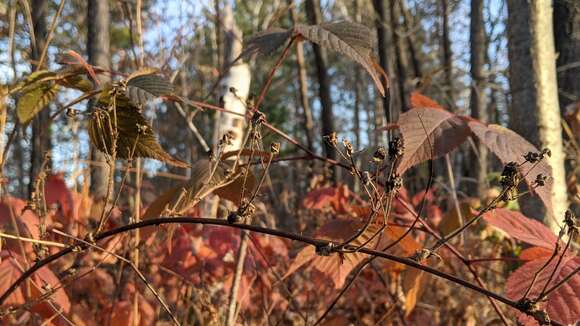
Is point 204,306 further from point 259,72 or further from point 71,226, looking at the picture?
point 259,72

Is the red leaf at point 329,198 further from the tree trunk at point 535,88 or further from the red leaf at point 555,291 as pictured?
the red leaf at point 555,291

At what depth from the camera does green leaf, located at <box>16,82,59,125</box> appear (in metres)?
0.86

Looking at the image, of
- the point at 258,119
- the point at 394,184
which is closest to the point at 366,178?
the point at 394,184

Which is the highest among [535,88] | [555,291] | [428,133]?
[535,88]

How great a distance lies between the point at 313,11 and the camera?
3963 millimetres

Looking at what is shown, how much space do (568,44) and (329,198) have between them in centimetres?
190

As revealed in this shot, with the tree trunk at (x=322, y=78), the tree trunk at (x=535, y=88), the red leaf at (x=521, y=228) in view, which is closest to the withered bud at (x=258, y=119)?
the red leaf at (x=521, y=228)

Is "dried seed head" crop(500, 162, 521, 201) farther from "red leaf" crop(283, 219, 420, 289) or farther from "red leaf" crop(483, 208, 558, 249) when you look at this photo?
"red leaf" crop(283, 219, 420, 289)

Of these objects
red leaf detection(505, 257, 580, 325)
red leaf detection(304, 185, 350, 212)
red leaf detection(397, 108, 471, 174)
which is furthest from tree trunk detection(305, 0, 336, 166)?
red leaf detection(505, 257, 580, 325)

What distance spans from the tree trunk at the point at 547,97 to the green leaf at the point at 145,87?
81 cm

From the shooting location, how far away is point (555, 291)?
2.38 ft

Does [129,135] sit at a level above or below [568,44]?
below

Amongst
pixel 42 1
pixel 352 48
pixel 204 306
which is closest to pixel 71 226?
pixel 204 306

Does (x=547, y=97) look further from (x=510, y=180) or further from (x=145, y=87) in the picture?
(x=145, y=87)
